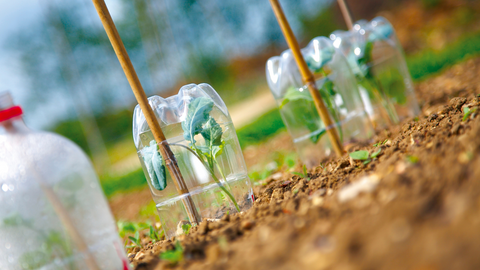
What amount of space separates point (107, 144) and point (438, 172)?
18192 millimetres

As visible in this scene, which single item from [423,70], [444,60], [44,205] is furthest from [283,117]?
[444,60]

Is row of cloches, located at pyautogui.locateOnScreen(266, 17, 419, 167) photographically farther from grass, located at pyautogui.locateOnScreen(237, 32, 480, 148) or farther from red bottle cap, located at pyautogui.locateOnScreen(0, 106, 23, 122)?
grass, located at pyautogui.locateOnScreen(237, 32, 480, 148)

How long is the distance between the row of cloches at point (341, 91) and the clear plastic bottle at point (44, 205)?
156 cm

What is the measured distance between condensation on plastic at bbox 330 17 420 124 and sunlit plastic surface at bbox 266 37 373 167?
1.19ft

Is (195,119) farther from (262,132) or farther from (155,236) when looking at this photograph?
(262,132)

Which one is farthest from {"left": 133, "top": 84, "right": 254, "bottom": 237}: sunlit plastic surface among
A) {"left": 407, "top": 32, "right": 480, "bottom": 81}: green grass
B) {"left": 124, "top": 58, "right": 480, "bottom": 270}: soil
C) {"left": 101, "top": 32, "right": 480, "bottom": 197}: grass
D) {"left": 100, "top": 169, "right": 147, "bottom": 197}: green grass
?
{"left": 407, "top": 32, "right": 480, "bottom": 81}: green grass

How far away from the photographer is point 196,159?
1.86 m

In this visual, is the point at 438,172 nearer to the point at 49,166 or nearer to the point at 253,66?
the point at 49,166

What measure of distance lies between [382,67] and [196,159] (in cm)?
224

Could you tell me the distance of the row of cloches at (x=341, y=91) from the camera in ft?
8.55

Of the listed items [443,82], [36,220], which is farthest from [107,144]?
[36,220]

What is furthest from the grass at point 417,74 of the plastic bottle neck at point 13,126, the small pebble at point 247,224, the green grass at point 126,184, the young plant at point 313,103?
the plastic bottle neck at point 13,126

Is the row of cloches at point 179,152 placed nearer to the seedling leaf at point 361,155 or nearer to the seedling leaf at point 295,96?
the seedling leaf at point 295,96

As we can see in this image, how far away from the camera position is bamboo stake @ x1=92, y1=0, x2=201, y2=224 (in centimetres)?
172
